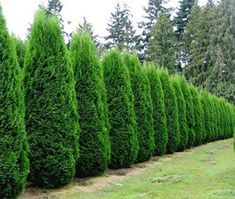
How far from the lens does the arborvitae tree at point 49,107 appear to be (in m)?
8.02

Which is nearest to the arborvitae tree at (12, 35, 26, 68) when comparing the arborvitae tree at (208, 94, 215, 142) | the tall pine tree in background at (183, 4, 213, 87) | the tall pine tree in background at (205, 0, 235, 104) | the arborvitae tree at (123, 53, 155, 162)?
the arborvitae tree at (123, 53, 155, 162)

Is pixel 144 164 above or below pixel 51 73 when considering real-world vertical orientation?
below

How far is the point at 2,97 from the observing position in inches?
262

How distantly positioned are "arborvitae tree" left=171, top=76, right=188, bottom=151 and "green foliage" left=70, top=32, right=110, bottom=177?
352 inches

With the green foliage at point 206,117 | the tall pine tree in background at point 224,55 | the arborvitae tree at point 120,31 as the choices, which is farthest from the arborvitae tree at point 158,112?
the arborvitae tree at point 120,31

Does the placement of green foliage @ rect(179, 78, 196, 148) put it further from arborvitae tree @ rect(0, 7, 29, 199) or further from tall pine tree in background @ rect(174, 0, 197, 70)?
tall pine tree in background @ rect(174, 0, 197, 70)

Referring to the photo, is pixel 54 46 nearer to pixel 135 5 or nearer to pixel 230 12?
pixel 230 12

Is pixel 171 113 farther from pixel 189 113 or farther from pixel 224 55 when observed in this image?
pixel 224 55

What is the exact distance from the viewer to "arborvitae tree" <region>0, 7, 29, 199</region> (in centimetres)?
645

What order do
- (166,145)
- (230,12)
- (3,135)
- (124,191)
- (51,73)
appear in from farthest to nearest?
1. (230,12)
2. (166,145)
3. (51,73)
4. (124,191)
5. (3,135)

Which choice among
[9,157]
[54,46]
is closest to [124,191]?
[9,157]

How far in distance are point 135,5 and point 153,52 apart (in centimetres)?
1422

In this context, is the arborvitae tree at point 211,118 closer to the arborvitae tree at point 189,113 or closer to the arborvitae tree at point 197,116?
the arborvitae tree at point 197,116

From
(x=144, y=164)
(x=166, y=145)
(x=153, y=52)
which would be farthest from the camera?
(x=153, y=52)
